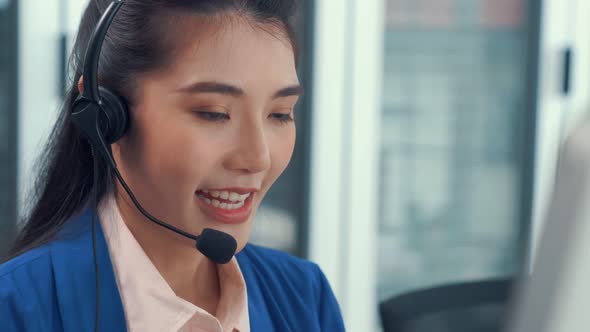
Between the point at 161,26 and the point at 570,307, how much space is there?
0.70 metres

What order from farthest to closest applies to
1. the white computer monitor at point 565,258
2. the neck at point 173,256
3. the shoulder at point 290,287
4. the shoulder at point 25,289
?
the shoulder at point 290,287 → the neck at point 173,256 → the shoulder at point 25,289 → the white computer monitor at point 565,258

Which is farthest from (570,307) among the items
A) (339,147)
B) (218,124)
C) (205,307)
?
(339,147)

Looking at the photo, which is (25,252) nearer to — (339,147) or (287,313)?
(287,313)

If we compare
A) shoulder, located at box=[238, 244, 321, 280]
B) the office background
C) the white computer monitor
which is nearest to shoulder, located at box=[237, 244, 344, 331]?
shoulder, located at box=[238, 244, 321, 280]

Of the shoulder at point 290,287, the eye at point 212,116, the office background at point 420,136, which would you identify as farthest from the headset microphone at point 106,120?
the office background at point 420,136

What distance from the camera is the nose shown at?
0.89 metres

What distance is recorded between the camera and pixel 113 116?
0.89 meters

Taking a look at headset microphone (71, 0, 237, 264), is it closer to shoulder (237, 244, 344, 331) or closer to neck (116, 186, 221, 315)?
neck (116, 186, 221, 315)

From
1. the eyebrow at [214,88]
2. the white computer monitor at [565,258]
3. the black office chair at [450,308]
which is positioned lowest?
the black office chair at [450,308]

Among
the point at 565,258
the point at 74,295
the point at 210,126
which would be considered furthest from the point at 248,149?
the point at 565,258

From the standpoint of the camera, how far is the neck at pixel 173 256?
97 cm

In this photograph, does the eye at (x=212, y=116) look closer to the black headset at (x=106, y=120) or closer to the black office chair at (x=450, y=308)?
the black headset at (x=106, y=120)

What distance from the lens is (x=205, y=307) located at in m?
1.05

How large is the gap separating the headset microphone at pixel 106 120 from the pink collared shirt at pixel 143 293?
7cm
